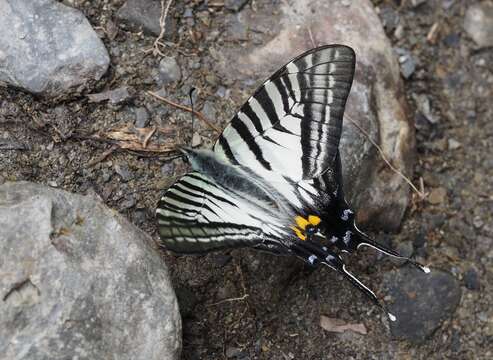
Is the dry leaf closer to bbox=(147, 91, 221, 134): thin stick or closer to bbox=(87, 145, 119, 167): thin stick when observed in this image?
bbox=(147, 91, 221, 134): thin stick

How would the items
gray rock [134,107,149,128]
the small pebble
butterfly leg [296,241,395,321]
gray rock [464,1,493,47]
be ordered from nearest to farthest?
butterfly leg [296,241,395,321]
gray rock [134,107,149,128]
the small pebble
gray rock [464,1,493,47]

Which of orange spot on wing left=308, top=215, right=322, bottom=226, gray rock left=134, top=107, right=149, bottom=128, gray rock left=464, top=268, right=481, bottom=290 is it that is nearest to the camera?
orange spot on wing left=308, top=215, right=322, bottom=226

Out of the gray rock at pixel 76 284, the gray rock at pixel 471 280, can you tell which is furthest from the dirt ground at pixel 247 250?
the gray rock at pixel 76 284

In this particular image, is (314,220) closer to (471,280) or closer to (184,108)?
(184,108)

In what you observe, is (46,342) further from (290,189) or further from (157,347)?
(290,189)

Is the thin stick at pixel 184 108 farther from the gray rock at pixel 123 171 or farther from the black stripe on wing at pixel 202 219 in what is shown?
the black stripe on wing at pixel 202 219

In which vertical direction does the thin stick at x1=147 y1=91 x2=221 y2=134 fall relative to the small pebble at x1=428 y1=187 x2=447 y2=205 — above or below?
above

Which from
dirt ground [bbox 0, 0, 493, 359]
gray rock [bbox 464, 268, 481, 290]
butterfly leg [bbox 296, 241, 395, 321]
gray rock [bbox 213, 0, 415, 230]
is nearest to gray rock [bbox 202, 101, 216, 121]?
dirt ground [bbox 0, 0, 493, 359]
